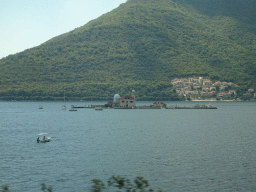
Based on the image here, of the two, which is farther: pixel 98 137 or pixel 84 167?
pixel 98 137

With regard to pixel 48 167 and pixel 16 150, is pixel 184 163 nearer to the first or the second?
pixel 48 167

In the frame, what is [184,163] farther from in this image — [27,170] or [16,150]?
[16,150]

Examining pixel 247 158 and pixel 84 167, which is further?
pixel 247 158

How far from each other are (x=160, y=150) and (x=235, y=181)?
2080cm

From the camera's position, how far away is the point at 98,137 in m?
77.1

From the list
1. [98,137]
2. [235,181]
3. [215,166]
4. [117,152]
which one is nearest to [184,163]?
[215,166]

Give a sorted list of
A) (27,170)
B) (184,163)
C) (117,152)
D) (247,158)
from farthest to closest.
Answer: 1. (117,152)
2. (247,158)
3. (184,163)
4. (27,170)

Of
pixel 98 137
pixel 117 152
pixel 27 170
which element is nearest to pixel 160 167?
pixel 117 152

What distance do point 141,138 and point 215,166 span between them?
3085 cm

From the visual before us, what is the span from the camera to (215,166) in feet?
151

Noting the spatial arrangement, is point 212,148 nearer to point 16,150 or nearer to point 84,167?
point 84,167

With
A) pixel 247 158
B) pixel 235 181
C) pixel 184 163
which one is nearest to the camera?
pixel 235 181

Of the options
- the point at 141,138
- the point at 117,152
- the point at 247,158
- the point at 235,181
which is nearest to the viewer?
the point at 235,181

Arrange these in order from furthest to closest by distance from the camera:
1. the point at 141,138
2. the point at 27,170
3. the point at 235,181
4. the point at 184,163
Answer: the point at 141,138 < the point at 184,163 < the point at 27,170 < the point at 235,181
